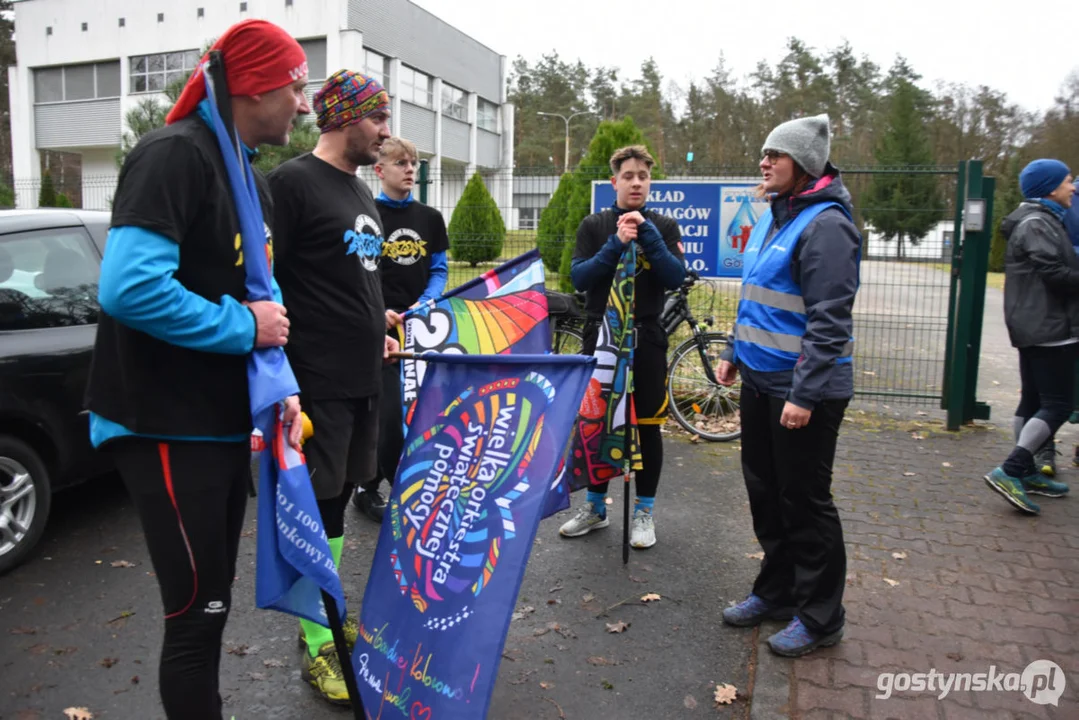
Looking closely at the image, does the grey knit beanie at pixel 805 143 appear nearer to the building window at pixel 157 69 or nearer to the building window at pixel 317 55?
the building window at pixel 317 55

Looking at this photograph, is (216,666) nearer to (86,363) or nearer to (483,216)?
(86,363)

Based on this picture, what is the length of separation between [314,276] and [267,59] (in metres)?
0.97

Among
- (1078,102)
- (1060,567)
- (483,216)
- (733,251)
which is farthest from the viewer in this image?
(1078,102)

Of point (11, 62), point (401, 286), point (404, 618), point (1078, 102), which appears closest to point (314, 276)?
point (404, 618)

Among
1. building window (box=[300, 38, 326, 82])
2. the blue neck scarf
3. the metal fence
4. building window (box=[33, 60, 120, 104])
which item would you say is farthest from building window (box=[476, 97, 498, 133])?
the blue neck scarf

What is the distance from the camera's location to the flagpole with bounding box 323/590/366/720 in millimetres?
2387

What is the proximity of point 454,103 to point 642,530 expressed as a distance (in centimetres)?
4242

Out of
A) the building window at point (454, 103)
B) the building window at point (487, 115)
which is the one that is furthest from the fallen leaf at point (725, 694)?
the building window at point (487, 115)

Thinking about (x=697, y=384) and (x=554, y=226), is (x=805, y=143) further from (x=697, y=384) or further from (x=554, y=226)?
(x=554, y=226)

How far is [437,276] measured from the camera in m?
5.01

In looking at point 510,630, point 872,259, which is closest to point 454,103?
point 872,259

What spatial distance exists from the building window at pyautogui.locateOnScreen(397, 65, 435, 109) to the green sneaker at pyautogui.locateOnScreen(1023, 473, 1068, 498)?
120ft

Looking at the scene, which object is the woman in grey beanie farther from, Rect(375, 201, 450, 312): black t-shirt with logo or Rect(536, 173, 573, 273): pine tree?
Rect(536, 173, 573, 273): pine tree

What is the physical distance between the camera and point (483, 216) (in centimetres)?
909
